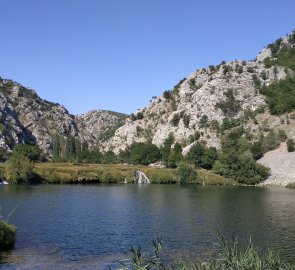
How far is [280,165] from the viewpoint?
513ft

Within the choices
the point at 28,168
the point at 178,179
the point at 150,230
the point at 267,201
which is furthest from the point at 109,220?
the point at 178,179

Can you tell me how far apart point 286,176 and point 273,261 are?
133533 mm

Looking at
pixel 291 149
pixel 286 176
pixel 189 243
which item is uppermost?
pixel 291 149

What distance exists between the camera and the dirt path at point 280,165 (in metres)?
146

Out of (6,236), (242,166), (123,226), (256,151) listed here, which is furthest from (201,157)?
(6,236)

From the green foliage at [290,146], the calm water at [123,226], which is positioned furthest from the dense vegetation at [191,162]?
the calm water at [123,226]

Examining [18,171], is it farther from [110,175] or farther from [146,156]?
[146,156]

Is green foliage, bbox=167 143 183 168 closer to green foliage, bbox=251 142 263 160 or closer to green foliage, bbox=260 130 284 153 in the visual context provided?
green foliage, bbox=251 142 263 160

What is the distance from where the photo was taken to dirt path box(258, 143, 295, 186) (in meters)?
146

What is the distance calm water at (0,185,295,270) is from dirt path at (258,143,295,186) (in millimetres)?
57171

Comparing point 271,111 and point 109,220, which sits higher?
point 271,111

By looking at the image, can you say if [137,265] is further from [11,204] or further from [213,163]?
[213,163]

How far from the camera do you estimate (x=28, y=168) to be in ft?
447

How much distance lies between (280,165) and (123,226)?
112 metres
